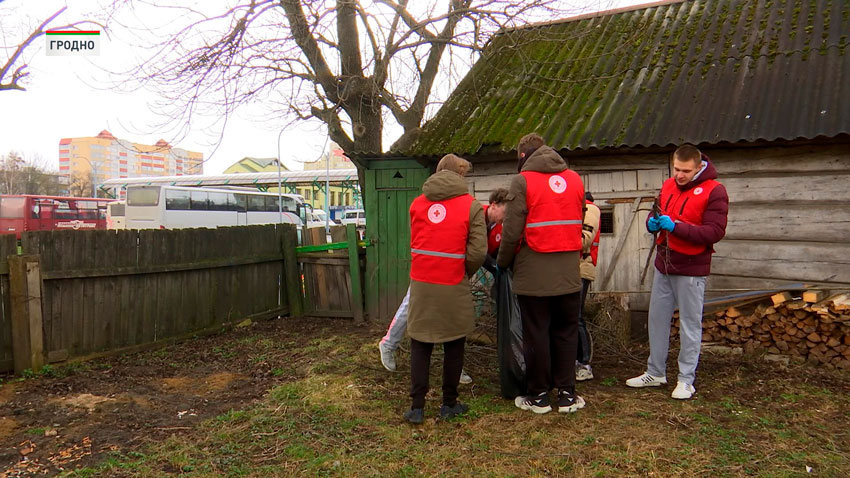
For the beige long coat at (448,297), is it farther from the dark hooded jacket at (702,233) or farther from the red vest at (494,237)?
the dark hooded jacket at (702,233)

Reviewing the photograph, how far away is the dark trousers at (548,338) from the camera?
3.90m

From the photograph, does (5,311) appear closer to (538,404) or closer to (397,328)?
(397,328)

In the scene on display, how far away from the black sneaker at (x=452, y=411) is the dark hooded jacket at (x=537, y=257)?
2.98ft

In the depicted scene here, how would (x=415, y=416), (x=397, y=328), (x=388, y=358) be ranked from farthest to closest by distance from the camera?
(x=388, y=358) → (x=397, y=328) → (x=415, y=416)

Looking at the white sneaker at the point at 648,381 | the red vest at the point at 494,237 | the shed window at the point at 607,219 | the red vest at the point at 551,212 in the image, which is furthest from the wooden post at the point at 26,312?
the shed window at the point at 607,219

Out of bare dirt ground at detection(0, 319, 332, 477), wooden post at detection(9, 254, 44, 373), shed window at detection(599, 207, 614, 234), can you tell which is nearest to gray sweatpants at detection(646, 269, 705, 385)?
shed window at detection(599, 207, 614, 234)

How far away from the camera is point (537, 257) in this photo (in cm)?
383

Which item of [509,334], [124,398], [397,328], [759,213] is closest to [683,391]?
[509,334]

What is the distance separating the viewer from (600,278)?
6.71 m

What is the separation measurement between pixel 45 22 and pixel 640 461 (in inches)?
592

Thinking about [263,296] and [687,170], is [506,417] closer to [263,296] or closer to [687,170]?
[687,170]

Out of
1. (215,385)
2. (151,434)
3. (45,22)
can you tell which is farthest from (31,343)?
(45,22)

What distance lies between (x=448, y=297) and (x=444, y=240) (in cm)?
37

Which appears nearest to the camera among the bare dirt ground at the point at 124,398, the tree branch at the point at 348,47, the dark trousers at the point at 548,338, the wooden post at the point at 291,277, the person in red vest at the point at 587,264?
the bare dirt ground at the point at 124,398
